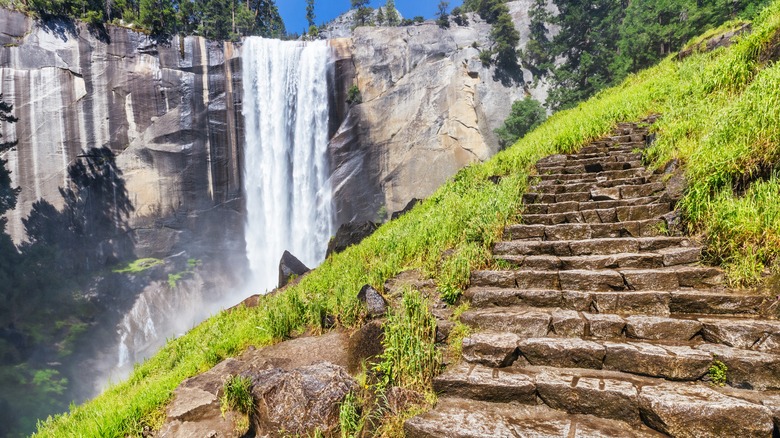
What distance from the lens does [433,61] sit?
29.8 metres

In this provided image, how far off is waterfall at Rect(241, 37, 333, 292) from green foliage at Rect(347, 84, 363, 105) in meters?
2.74

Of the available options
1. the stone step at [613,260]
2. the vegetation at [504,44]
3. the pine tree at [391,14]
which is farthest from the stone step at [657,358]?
the pine tree at [391,14]

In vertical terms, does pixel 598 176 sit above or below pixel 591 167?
below

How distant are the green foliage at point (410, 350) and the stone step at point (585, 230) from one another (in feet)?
8.13

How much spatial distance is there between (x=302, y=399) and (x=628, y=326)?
9.87 feet

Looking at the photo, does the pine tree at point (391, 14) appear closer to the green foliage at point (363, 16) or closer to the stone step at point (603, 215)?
the green foliage at point (363, 16)

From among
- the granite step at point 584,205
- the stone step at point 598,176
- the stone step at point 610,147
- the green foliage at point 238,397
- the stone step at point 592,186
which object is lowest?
the green foliage at point 238,397

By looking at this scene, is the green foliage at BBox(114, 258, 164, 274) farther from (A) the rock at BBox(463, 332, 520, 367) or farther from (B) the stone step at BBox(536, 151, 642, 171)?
(A) the rock at BBox(463, 332, 520, 367)

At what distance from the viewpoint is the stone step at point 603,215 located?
5348 mm

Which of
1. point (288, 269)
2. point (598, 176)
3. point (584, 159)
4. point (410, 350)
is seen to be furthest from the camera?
point (288, 269)

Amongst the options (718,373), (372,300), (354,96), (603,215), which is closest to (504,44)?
(354,96)

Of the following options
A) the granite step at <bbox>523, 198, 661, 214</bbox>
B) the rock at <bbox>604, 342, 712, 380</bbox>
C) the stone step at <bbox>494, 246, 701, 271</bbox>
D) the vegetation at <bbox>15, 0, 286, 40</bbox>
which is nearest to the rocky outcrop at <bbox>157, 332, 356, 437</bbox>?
the rock at <bbox>604, 342, 712, 380</bbox>

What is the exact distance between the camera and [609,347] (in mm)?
3002

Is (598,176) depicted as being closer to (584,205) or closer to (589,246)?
(584,205)
